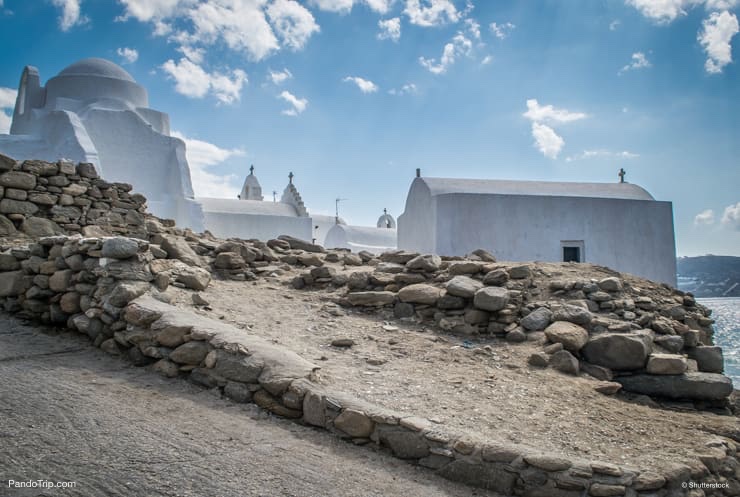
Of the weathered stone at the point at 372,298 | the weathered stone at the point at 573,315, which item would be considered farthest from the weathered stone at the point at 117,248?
the weathered stone at the point at 573,315

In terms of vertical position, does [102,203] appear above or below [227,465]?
above

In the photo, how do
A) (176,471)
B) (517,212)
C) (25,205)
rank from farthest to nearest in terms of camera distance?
(517,212) < (25,205) < (176,471)

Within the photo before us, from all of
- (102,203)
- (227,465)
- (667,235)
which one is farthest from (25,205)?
(667,235)

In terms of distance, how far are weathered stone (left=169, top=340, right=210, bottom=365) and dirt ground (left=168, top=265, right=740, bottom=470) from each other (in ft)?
3.00

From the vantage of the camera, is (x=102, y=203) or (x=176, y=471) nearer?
(x=176, y=471)

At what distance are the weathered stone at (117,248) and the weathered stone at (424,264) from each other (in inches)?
150

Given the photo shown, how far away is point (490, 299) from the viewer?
19.1ft

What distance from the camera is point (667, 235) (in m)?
15.2

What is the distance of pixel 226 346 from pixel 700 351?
5.68 metres

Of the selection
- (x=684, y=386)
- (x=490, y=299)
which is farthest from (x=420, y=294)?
(x=684, y=386)

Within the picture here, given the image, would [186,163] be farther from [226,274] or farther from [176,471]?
[176,471]

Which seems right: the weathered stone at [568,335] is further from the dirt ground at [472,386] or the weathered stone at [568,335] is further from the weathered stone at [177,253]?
the weathered stone at [177,253]

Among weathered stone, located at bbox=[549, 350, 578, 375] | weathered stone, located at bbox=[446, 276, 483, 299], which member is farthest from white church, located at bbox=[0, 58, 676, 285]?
weathered stone, located at bbox=[549, 350, 578, 375]

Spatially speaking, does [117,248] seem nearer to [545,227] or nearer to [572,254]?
[545,227]
